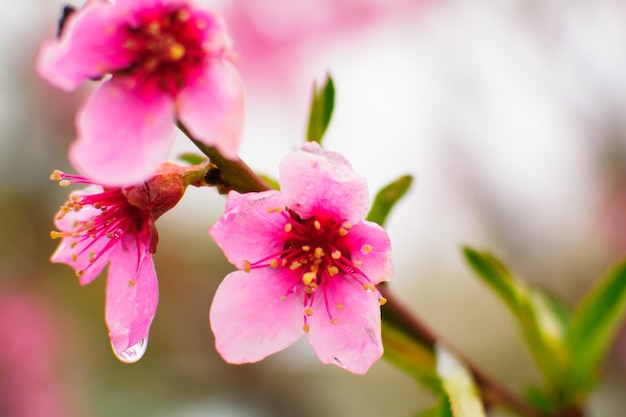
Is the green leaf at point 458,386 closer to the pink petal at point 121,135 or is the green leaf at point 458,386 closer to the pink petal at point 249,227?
the pink petal at point 249,227

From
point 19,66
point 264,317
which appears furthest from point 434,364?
point 19,66

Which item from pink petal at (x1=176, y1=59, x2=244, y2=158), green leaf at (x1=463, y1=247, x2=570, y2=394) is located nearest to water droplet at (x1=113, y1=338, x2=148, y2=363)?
pink petal at (x1=176, y1=59, x2=244, y2=158)

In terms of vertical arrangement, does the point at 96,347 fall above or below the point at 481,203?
below

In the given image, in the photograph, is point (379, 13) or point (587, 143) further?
point (379, 13)

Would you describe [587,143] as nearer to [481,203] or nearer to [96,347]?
[481,203]

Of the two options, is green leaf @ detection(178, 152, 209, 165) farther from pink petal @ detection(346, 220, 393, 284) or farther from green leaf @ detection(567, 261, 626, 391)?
green leaf @ detection(567, 261, 626, 391)
